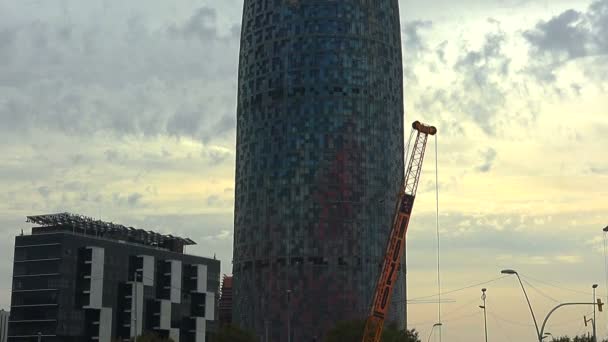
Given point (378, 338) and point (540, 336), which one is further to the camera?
point (378, 338)

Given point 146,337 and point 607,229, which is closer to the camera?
point 607,229

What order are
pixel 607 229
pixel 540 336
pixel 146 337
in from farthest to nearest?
pixel 146 337 → pixel 607 229 → pixel 540 336

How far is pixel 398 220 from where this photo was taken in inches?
7859

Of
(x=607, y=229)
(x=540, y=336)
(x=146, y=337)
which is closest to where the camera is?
(x=540, y=336)

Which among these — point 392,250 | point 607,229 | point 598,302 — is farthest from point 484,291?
point 598,302

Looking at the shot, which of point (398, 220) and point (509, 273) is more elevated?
point (398, 220)

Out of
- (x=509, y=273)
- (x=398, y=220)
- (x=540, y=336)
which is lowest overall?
(x=540, y=336)

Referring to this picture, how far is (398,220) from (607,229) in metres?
64.6

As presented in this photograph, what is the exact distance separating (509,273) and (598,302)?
10.6 m

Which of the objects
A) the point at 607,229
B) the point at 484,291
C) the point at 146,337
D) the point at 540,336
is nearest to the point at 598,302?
the point at 540,336

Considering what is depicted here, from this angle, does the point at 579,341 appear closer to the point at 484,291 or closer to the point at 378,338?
the point at 484,291

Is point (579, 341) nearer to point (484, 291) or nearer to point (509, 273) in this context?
point (484, 291)

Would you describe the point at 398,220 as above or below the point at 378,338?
above

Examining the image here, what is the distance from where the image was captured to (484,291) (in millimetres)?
199375
